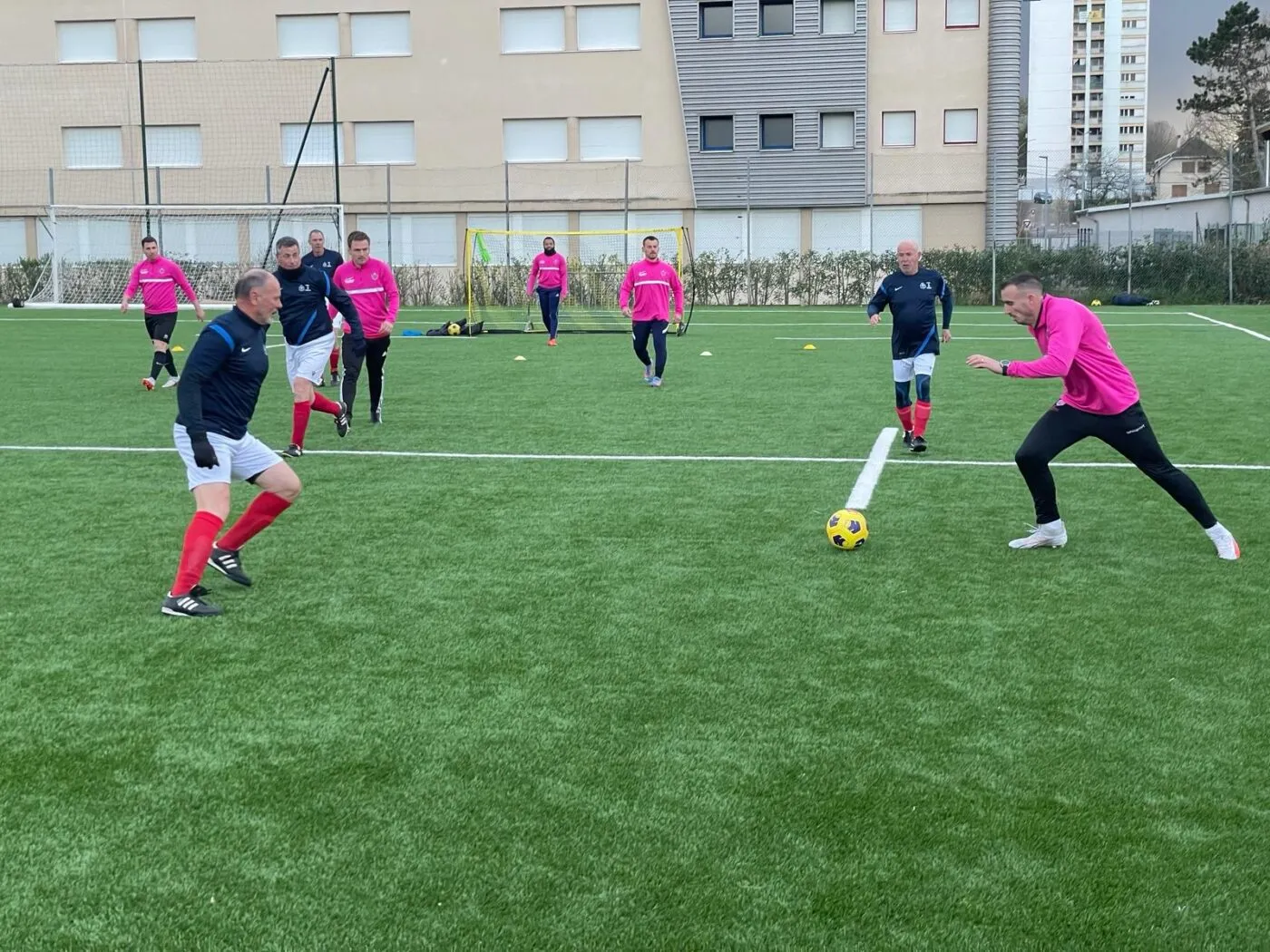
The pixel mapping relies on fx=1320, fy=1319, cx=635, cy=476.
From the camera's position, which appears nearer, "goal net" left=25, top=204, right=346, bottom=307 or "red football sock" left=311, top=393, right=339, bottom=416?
"red football sock" left=311, top=393, right=339, bottom=416

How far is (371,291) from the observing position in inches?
520

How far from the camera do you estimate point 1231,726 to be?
190 inches

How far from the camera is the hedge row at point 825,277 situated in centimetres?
3281

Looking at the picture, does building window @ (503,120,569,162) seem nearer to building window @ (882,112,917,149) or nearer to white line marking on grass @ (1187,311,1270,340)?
building window @ (882,112,917,149)

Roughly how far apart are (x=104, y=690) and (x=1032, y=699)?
11.9ft

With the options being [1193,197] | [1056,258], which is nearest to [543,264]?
[1056,258]

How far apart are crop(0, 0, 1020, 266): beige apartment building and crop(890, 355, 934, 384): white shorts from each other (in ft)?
90.3

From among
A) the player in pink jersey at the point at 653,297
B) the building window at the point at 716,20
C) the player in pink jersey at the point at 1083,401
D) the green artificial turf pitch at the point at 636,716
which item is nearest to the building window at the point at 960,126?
the building window at the point at 716,20

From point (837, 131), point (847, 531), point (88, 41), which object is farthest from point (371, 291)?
point (88, 41)

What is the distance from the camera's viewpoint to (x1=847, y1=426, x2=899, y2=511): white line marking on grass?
912cm

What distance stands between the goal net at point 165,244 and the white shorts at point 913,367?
19.1 m

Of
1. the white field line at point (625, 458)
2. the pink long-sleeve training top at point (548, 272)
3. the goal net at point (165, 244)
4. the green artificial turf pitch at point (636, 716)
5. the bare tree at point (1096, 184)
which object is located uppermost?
the bare tree at point (1096, 184)

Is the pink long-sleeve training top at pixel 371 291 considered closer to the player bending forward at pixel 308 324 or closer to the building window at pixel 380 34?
the player bending forward at pixel 308 324

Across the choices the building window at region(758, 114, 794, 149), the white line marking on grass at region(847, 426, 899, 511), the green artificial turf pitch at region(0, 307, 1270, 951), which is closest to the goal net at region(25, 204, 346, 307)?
the building window at region(758, 114, 794, 149)
